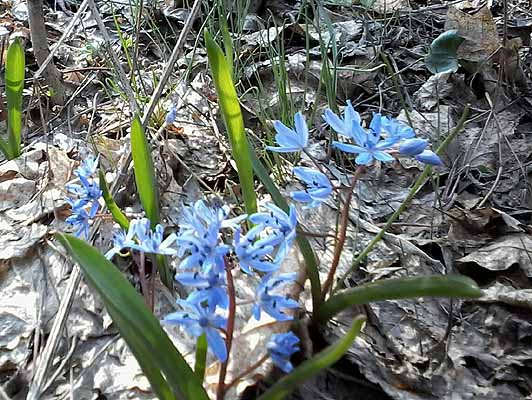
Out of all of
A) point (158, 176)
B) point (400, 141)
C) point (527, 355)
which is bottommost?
point (527, 355)

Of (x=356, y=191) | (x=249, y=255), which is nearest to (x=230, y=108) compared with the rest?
(x=249, y=255)

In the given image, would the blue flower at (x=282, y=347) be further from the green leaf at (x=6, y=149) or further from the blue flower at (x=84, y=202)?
the green leaf at (x=6, y=149)

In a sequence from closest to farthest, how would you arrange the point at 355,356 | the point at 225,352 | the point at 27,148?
the point at 225,352 → the point at 355,356 → the point at 27,148

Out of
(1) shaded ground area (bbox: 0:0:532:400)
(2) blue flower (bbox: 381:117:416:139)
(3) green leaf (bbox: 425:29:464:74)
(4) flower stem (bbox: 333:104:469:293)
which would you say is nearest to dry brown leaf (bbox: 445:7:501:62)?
(1) shaded ground area (bbox: 0:0:532:400)

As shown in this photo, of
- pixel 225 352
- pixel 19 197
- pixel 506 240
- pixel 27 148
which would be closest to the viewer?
pixel 225 352

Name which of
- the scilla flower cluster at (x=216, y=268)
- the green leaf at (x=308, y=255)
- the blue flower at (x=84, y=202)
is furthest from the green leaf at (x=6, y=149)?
the scilla flower cluster at (x=216, y=268)

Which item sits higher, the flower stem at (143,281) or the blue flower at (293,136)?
the blue flower at (293,136)

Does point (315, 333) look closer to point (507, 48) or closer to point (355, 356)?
point (355, 356)

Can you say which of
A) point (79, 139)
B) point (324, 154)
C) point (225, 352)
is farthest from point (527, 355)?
point (79, 139)
